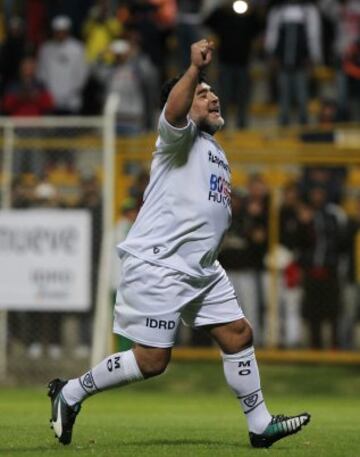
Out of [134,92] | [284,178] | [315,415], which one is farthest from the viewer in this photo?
[134,92]

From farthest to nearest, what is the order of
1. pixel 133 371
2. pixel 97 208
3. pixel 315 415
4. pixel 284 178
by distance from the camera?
pixel 284 178 < pixel 97 208 < pixel 315 415 < pixel 133 371

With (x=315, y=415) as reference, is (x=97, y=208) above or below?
above

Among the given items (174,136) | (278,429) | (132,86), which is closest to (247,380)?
(278,429)

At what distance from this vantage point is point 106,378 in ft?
29.2

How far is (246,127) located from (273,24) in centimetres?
158

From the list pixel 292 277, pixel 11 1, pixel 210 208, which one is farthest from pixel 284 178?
pixel 210 208

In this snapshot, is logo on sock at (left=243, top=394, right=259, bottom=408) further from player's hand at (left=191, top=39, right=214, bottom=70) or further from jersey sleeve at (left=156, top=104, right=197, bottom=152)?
player's hand at (left=191, top=39, right=214, bottom=70)

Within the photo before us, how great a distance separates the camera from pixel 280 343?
17.3 m

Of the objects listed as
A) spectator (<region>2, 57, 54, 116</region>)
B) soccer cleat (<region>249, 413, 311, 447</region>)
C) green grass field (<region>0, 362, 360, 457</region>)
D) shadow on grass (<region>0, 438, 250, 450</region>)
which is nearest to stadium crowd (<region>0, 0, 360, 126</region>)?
spectator (<region>2, 57, 54, 116</region>)

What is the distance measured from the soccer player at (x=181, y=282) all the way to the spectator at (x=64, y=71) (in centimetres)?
1191

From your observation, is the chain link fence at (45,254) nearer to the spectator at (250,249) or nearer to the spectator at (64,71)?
the spectator at (250,249)

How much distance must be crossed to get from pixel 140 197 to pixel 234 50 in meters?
4.18

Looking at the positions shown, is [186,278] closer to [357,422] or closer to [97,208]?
[357,422]

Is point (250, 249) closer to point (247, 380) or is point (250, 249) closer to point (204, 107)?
point (247, 380)
